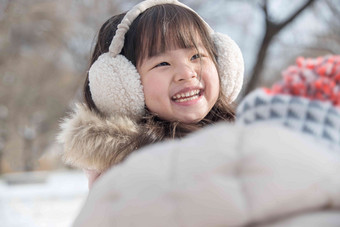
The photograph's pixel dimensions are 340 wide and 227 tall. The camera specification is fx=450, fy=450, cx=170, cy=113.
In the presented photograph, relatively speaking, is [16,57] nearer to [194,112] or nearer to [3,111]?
[3,111]

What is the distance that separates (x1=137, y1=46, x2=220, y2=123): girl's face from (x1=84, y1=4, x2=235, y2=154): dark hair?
0.08 feet

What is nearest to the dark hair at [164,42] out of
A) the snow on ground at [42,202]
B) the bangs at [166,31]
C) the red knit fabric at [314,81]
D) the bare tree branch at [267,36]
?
the bangs at [166,31]

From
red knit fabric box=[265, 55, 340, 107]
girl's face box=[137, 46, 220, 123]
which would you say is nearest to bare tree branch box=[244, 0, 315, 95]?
girl's face box=[137, 46, 220, 123]

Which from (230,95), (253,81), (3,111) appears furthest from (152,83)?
(3,111)

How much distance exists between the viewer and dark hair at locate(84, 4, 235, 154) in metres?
1.33

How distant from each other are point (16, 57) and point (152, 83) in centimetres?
978

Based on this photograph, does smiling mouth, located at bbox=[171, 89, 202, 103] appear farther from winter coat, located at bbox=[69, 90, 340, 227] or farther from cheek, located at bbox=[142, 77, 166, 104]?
winter coat, located at bbox=[69, 90, 340, 227]

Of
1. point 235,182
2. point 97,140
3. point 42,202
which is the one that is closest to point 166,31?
point 97,140

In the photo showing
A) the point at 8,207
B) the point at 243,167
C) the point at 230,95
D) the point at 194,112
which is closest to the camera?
the point at 243,167

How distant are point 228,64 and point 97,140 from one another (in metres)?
0.55

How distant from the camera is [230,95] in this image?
1.61 meters

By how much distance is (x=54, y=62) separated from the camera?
38.6 feet

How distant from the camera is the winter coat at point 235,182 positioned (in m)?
0.54

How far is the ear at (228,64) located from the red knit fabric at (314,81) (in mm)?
855
